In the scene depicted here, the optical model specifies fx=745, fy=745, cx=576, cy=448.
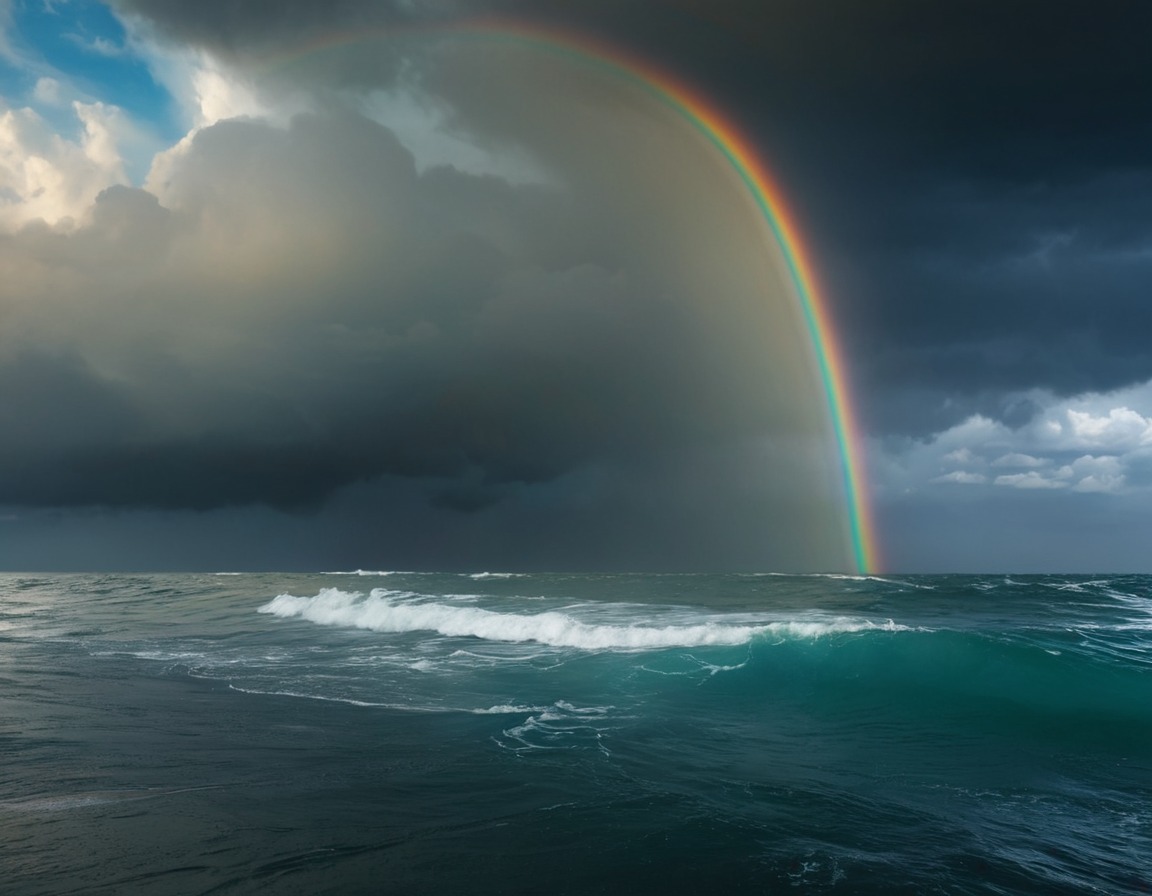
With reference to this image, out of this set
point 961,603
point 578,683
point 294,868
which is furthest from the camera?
point 961,603

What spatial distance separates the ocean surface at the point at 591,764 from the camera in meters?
7.74

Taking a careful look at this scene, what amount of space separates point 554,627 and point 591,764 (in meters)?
17.6

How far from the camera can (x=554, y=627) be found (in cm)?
2916

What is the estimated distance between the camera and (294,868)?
754 cm

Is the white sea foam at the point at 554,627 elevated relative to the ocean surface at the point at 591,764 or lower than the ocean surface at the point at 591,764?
elevated

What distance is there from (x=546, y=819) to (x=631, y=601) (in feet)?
118

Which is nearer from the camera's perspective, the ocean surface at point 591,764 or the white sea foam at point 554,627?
the ocean surface at point 591,764

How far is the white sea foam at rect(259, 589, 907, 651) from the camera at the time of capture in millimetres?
25750

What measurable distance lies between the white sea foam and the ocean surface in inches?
15.0

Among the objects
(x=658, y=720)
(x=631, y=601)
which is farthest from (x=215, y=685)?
(x=631, y=601)

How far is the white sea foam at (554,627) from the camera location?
84.5 feet

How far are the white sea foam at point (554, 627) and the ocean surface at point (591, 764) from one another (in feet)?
1.25

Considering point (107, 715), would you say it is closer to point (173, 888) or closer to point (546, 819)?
point (173, 888)

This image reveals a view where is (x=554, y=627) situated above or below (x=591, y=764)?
above
